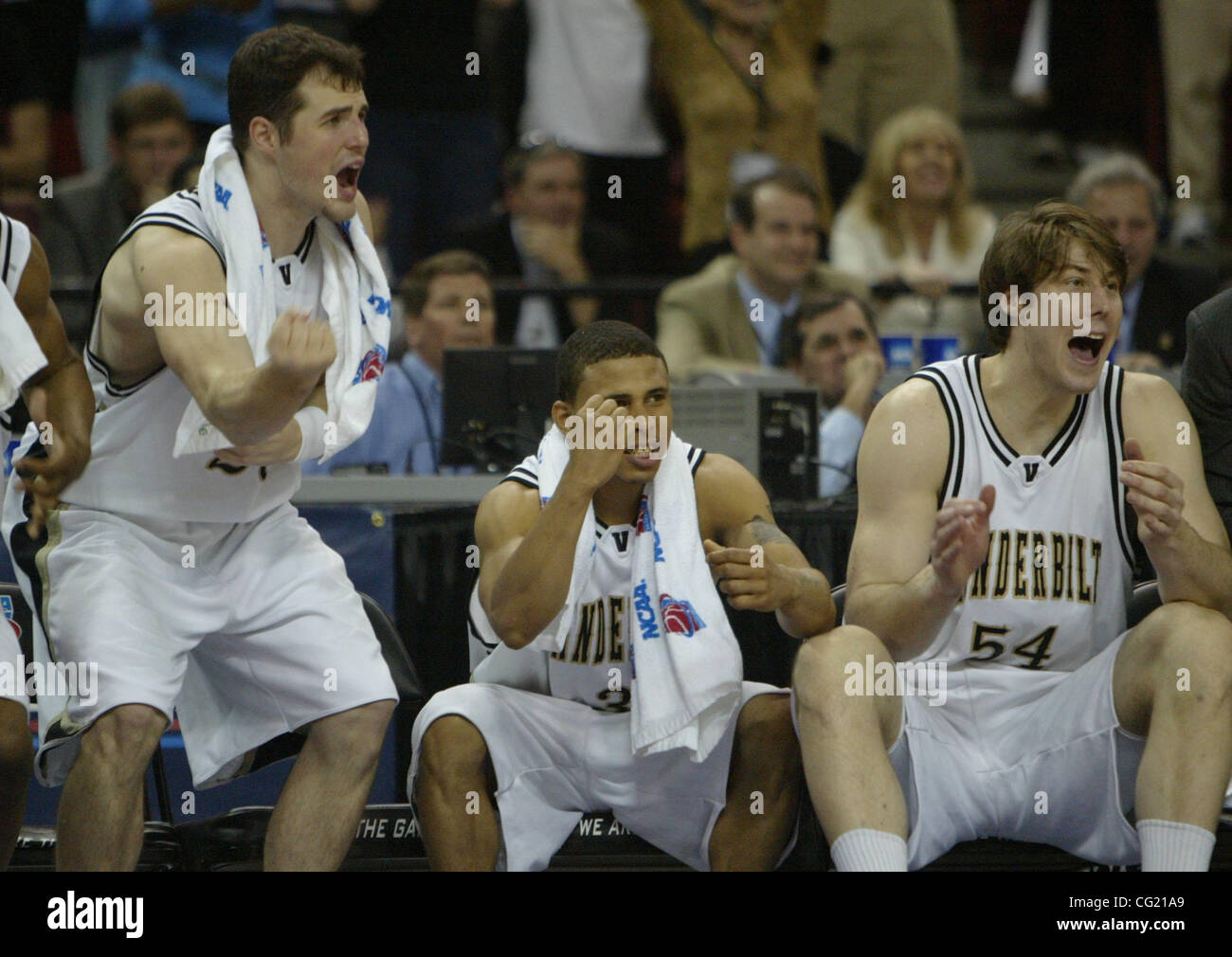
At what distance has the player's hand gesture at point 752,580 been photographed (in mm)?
3443

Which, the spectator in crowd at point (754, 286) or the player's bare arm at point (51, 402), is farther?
the spectator in crowd at point (754, 286)

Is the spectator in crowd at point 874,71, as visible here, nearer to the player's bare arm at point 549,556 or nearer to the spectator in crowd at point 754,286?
the spectator in crowd at point 754,286

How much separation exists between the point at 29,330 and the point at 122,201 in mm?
3670

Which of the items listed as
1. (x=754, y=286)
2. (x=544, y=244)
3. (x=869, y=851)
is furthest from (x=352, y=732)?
(x=544, y=244)

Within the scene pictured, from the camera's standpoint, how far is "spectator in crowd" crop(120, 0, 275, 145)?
23.5 feet

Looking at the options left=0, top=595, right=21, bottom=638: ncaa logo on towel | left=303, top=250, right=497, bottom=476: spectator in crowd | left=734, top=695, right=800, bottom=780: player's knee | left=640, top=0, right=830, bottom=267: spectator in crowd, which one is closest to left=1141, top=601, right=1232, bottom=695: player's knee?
left=734, top=695, right=800, bottom=780: player's knee

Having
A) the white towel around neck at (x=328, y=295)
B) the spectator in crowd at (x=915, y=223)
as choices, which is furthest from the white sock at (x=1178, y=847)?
the spectator in crowd at (x=915, y=223)

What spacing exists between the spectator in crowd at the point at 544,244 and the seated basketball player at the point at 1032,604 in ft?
10.4

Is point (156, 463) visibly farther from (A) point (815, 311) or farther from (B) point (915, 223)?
(B) point (915, 223)

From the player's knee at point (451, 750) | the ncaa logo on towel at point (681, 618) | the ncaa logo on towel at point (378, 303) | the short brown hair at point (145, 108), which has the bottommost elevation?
the player's knee at point (451, 750)

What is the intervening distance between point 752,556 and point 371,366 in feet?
2.87

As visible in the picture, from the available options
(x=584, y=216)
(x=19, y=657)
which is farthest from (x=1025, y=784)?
(x=584, y=216)

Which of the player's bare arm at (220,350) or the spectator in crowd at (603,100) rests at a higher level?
the spectator in crowd at (603,100)
